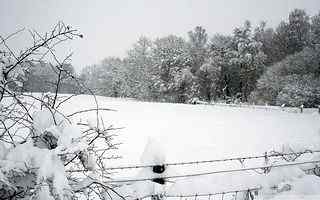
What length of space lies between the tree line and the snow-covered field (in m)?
13.4

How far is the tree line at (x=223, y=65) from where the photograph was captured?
37.2 meters

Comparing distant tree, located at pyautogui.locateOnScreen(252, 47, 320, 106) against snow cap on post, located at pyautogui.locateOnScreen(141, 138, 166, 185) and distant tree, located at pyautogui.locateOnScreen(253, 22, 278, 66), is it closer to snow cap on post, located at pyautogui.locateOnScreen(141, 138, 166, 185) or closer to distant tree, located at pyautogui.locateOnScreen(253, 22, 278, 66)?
distant tree, located at pyautogui.locateOnScreen(253, 22, 278, 66)

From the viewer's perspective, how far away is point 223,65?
4384 centimetres

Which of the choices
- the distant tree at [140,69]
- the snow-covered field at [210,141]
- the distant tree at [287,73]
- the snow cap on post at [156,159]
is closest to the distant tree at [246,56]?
the distant tree at [287,73]

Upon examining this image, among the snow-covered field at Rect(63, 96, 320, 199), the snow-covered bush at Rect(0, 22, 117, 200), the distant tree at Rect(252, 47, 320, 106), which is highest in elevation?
the distant tree at Rect(252, 47, 320, 106)

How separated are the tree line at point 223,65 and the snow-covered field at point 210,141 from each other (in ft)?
44.1

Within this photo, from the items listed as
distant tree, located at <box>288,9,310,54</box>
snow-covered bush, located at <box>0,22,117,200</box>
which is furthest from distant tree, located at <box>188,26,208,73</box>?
snow-covered bush, located at <box>0,22,117,200</box>

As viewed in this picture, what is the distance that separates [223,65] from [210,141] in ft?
97.9

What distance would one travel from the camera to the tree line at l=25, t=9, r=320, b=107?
1467 inches

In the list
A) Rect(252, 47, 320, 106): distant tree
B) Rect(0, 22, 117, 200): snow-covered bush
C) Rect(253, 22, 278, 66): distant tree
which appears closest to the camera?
Rect(0, 22, 117, 200): snow-covered bush

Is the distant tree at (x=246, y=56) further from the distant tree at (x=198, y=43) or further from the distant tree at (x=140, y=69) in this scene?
the distant tree at (x=140, y=69)

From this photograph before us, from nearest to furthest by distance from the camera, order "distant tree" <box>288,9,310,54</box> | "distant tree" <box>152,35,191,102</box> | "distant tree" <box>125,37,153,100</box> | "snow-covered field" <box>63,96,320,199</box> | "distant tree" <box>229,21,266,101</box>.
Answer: "snow-covered field" <box>63,96,320,199</box> < "distant tree" <box>229,21,266,101</box> < "distant tree" <box>152,35,191,102</box> < "distant tree" <box>288,9,310,54</box> < "distant tree" <box>125,37,153,100</box>

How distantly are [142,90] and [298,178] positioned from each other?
Result: 46.3 m

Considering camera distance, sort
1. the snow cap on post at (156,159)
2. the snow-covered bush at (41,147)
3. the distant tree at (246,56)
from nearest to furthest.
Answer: the snow-covered bush at (41,147), the snow cap on post at (156,159), the distant tree at (246,56)
